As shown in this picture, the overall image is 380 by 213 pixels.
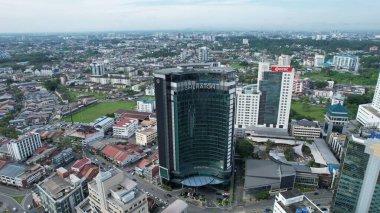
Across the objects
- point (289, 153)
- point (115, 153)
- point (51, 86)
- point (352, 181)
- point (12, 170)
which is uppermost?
point (352, 181)

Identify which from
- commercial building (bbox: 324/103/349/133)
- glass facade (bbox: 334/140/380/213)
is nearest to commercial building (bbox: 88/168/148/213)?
glass facade (bbox: 334/140/380/213)

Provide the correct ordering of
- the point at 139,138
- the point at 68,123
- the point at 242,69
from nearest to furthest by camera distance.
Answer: the point at 139,138, the point at 68,123, the point at 242,69

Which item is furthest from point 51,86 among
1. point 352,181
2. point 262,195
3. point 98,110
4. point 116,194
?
point 352,181

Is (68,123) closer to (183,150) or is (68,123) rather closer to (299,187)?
(183,150)

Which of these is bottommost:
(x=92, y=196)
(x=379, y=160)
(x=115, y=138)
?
(x=115, y=138)

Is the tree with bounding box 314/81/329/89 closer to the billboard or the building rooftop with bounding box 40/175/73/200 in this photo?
the billboard

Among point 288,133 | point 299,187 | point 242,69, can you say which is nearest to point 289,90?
point 288,133

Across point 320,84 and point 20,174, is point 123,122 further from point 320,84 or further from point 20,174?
point 320,84
